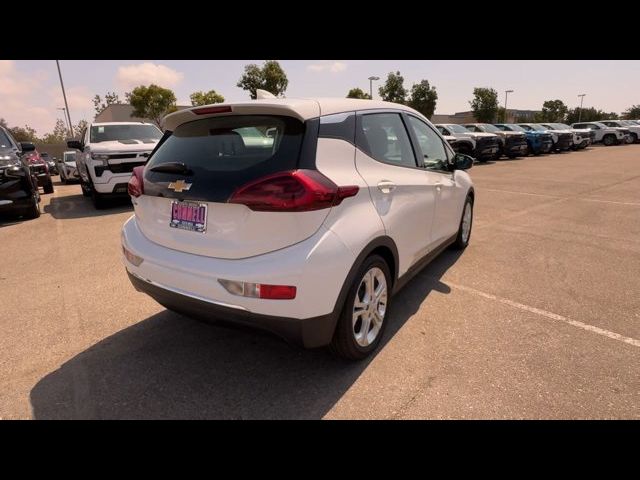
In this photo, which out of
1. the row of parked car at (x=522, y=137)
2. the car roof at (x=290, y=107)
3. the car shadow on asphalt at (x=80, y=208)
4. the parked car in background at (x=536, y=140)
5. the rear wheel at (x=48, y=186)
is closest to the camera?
the car roof at (x=290, y=107)

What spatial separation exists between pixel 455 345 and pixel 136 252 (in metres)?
2.39

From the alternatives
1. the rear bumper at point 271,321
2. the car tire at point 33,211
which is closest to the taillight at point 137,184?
the rear bumper at point 271,321

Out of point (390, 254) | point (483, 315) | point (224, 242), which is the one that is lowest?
point (483, 315)

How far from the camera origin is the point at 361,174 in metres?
2.59

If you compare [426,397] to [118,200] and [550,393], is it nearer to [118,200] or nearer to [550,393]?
[550,393]

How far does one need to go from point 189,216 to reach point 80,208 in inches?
313

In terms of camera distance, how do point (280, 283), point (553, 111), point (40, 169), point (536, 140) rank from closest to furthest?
1. point (280, 283)
2. point (40, 169)
3. point (536, 140)
4. point (553, 111)

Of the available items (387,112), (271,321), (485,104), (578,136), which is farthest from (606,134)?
(271,321)

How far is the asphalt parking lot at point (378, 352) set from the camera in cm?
238

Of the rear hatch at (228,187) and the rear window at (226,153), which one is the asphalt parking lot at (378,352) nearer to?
the rear hatch at (228,187)

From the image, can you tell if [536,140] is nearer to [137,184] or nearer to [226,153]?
[226,153]

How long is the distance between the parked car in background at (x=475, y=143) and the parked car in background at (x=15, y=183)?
15.1m

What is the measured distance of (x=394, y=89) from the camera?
139ft
